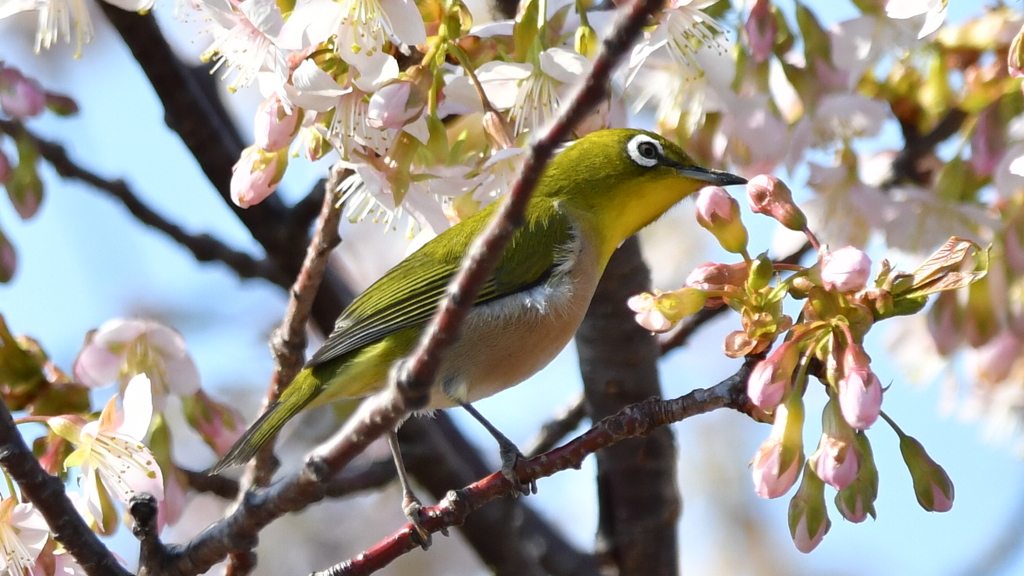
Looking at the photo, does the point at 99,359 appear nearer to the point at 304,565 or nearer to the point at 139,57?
the point at 139,57

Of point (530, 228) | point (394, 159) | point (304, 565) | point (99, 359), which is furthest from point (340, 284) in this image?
point (304, 565)

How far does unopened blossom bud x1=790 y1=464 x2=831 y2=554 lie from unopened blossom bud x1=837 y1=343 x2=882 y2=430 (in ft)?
0.68

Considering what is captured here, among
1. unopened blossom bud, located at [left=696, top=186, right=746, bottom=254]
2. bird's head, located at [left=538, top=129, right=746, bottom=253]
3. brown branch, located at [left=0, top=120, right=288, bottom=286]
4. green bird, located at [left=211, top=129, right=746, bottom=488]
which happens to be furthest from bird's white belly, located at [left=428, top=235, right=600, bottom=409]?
brown branch, located at [left=0, top=120, right=288, bottom=286]

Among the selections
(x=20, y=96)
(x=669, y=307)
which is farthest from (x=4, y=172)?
(x=669, y=307)

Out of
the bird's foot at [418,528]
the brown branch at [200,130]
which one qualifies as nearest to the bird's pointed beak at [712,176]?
the bird's foot at [418,528]

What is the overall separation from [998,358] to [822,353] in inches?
96.1

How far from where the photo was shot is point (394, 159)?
→ 2.61 meters

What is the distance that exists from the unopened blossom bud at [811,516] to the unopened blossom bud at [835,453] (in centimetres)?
5

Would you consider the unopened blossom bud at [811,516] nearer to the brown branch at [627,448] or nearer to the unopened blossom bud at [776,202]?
the unopened blossom bud at [776,202]

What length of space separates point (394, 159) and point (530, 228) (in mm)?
1000

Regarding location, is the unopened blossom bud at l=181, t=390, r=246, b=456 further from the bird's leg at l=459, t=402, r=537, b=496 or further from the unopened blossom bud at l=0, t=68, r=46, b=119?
the unopened blossom bud at l=0, t=68, r=46, b=119

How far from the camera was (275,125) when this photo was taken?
2.49 m

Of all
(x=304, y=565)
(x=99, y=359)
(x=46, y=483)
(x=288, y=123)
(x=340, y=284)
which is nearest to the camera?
(x=46, y=483)

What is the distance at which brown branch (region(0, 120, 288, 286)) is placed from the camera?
12.7ft
